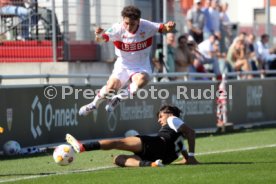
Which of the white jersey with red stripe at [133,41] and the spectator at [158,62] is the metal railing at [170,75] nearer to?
the spectator at [158,62]

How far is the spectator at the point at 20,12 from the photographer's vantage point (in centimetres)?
2052

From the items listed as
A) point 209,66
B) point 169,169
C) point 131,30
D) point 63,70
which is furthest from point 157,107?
point 169,169

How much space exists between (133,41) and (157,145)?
2892 mm

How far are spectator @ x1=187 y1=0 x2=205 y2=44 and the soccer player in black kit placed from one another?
1095 cm

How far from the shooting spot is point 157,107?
20.2 metres

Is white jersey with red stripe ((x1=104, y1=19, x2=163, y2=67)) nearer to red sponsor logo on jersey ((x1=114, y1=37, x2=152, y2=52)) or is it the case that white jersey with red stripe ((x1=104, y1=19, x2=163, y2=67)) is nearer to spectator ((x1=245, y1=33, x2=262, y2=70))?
red sponsor logo on jersey ((x1=114, y1=37, x2=152, y2=52))

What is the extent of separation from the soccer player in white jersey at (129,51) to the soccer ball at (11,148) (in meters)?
1.38

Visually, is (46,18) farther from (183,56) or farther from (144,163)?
(144,163)

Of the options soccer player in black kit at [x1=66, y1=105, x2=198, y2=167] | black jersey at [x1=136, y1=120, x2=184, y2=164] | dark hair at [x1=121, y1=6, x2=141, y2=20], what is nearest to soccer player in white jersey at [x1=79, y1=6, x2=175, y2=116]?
dark hair at [x1=121, y1=6, x2=141, y2=20]

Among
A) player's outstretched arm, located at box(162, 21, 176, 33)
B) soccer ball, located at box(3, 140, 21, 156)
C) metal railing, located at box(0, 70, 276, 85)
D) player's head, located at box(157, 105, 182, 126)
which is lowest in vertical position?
soccer ball, located at box(3, 140, 21, 156)

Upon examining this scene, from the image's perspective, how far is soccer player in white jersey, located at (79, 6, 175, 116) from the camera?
A: 49.0ft

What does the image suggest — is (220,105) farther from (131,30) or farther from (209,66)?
(131,30)

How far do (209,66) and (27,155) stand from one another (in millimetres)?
8774

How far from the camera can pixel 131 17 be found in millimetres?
14898
